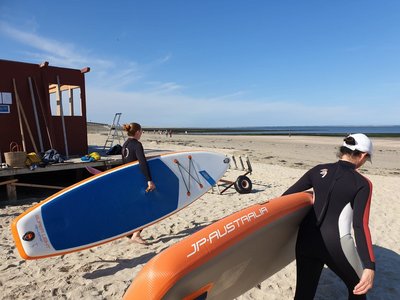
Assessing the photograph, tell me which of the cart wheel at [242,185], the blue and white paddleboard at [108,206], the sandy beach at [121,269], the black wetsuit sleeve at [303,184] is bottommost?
the sandy beach at [121,269]

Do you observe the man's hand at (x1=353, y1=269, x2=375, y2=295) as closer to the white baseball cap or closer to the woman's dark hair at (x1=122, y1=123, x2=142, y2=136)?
the white baseball cap

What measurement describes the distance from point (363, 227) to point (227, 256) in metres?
0.90

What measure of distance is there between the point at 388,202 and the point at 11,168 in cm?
823

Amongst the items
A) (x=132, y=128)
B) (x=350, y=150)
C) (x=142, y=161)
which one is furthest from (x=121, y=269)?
(x=350, y=150)

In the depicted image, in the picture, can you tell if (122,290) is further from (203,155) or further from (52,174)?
(52,174)

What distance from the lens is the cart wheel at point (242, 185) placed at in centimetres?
775

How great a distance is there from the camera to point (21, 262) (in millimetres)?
3914

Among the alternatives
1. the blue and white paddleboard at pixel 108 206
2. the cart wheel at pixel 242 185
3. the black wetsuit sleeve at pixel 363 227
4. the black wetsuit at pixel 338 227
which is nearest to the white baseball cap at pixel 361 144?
the black wetsuit at pixel 338 227

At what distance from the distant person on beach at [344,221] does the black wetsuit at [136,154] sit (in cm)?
249

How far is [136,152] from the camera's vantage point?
4371mm

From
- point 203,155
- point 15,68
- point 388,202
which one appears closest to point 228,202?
point 203,155

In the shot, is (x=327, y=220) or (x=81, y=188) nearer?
(x=327, y=220)

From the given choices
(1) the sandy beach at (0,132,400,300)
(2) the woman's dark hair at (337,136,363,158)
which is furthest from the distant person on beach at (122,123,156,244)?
(2) the woman's dark hair at (337,136,363,158)

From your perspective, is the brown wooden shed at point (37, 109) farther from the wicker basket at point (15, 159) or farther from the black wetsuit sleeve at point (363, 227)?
the black wetsuit sleeve at point (363, 227)
